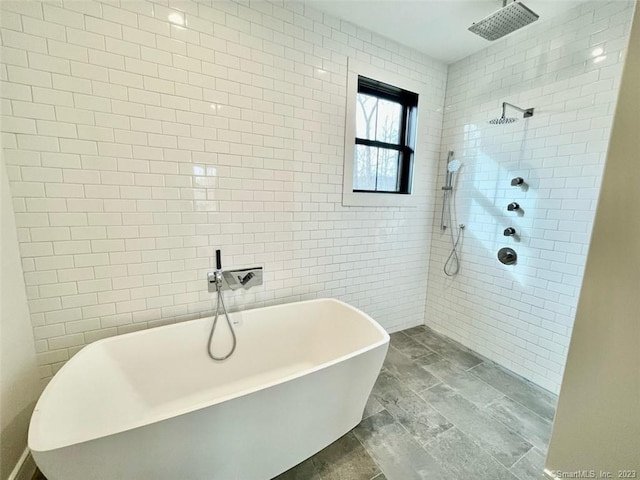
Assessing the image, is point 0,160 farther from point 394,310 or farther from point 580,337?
point 394,310

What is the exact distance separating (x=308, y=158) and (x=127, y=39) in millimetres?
1279

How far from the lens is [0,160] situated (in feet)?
4.11

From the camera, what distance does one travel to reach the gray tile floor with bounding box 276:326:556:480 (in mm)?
1403

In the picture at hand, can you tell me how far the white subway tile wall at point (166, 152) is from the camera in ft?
4.39

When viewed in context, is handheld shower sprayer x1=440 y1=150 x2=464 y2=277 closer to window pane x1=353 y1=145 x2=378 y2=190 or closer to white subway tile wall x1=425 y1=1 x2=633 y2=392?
white subway tile wall x1=425 y1=1 x2=633 y2=392

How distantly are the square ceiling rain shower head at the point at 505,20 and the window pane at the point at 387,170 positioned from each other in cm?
109

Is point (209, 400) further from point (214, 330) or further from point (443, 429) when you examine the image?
point (443, 429)

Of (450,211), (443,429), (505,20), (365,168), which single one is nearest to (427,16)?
(505,20)

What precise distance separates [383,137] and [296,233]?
1352 millimetres

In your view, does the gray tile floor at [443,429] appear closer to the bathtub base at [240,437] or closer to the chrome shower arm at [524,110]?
the bathtub base at [240,437]

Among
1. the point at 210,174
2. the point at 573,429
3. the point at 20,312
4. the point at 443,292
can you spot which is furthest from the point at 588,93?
the point at 20,312

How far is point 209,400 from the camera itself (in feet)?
5.05

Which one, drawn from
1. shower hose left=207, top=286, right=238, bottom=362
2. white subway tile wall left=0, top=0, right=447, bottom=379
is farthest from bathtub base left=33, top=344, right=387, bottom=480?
white subway tile wall left=0, top=0, right=447, bottom=379

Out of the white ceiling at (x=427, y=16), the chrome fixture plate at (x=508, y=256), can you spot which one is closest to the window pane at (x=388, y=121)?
the white ceiling at (x=427, y=16)
